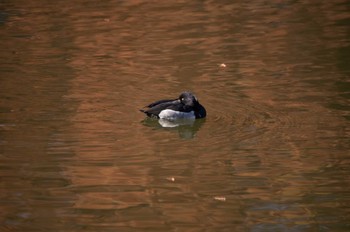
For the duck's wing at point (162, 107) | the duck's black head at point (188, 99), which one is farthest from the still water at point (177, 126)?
the duck's black head at point (188, 99)

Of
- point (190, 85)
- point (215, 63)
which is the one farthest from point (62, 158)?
point (215, 63)

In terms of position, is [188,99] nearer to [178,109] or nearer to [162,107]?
[178,109]

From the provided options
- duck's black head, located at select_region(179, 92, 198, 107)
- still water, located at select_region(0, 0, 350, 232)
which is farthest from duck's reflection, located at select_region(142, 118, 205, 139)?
duck's black head, located at select_region(179, 92, 198, 107)

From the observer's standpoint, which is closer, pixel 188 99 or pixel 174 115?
pixel 188 99

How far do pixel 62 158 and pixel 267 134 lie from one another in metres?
3.13

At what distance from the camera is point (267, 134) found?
1377 cm

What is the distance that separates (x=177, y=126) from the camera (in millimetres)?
15156

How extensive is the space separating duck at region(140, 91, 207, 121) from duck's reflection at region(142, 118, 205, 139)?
7 centimetres

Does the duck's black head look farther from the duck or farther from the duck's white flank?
the duck's white flank

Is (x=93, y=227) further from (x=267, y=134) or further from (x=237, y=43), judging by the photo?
(x=237, y=43)

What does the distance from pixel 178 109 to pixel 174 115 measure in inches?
7.2

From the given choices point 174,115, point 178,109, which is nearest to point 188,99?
point 178,109

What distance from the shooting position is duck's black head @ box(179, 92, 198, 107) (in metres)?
14.9

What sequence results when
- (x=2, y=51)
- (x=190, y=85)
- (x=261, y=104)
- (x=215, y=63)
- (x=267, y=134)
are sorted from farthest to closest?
(x=2, y=51) < (x=215, y=63) < (x=190, y=85) < (x=261, y=104) < (x=267, y=134)
